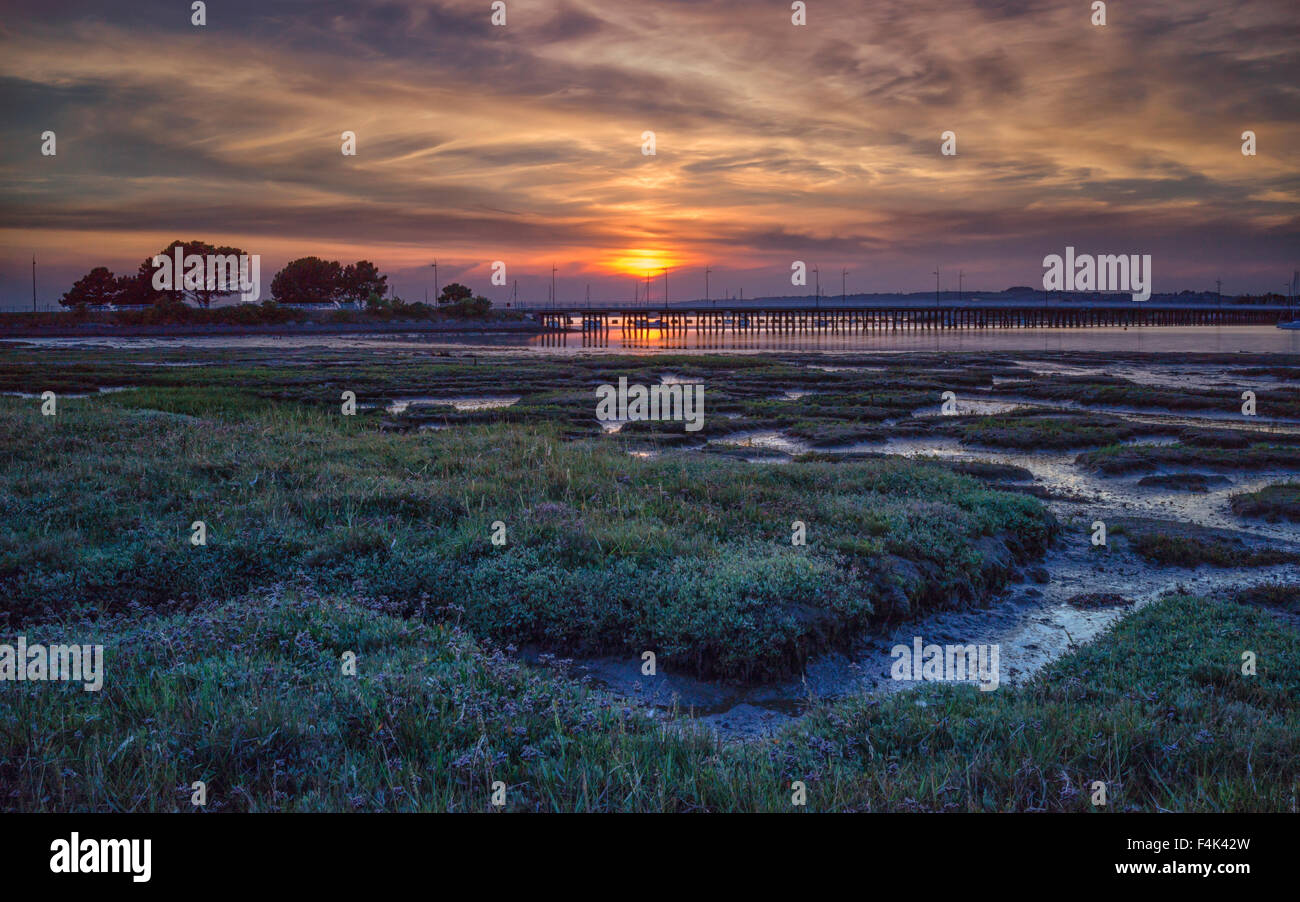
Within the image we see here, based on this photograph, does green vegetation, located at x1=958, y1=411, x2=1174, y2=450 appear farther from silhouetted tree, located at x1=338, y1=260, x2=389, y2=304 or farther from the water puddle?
silhouetted tree, located at x1=338, y1=260, x2=389, y2=304

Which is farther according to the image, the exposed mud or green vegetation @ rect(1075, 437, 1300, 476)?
green vegetation @ rect(1075, 437, 1300, 476)

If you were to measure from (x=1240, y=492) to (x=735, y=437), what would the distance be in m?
16.2

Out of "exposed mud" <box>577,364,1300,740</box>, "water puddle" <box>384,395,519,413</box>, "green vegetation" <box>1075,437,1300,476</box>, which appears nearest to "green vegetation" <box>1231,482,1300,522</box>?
"exposed mud" <box>577,364,1300,740</box>

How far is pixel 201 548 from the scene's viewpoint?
13227 millimetres

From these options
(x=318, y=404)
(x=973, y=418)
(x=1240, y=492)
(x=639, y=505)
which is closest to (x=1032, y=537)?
(x=639, y=505)

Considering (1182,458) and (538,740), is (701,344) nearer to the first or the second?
(1182,458)

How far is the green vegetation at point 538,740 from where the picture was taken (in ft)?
19.2

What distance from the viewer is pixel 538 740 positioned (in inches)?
278

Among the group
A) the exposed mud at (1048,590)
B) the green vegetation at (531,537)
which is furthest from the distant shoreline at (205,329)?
the exposed mud at (1048,590)

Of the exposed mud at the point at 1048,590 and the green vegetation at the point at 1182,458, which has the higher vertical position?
the green vegetation at the point at 1182,458

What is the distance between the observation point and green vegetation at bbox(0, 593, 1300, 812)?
586 centimetres

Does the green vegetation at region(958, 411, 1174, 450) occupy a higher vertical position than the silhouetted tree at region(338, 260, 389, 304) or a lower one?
lower

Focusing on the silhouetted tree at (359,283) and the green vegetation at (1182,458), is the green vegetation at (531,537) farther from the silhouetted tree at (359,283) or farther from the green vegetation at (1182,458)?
the silhouetted tree at (359,283)

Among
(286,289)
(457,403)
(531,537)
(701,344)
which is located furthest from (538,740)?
(286,289)
